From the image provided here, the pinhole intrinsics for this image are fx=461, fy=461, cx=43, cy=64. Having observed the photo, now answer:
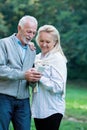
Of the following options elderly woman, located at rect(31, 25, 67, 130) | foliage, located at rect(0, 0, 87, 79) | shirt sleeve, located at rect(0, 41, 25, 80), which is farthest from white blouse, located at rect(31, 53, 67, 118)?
foliage, located at rect(0, 0, 87, 79)

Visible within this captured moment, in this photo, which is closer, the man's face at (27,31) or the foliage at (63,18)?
the man's face at (27,31)

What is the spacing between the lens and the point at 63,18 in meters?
37.1

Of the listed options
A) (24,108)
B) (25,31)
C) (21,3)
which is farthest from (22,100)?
(21,3)

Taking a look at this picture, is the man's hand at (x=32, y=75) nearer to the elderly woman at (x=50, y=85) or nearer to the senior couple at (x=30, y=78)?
the senior couple at (x=30, y=78)

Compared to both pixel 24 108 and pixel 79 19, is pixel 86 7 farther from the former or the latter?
pixel 24 108

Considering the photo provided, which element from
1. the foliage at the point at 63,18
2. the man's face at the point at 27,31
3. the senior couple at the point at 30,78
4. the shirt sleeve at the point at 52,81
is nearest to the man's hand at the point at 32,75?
the senior couple at the point at 30,78

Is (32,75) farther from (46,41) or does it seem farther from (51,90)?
(46,41)

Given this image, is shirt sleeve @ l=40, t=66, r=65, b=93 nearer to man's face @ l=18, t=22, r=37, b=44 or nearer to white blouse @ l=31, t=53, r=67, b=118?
white blouse @ l=31, t=53, r=67, b=118

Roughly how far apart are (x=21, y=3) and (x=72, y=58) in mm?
6133

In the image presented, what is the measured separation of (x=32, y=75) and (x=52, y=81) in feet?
0.86

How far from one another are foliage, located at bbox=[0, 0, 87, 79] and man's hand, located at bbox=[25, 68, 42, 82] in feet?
103

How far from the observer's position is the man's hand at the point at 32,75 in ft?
13.9

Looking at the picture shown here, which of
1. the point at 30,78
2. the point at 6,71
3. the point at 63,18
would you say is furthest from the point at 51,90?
the point at 63,18

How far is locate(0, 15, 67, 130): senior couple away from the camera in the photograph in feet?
14.2
